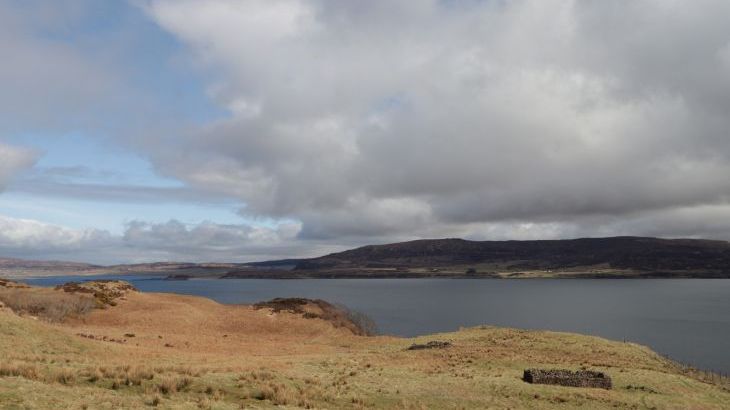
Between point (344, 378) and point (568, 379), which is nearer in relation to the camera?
point (344, 378)

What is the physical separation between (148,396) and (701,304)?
188 metres

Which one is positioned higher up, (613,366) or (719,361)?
(613,366)

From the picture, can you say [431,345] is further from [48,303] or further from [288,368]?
[48,303]

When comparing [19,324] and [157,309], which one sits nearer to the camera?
[19,324]

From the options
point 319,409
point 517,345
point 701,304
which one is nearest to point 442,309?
point 701,304

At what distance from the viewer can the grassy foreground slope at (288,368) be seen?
22.2 m

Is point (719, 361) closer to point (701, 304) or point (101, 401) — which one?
point (101, 401)

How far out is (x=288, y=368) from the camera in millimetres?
36250

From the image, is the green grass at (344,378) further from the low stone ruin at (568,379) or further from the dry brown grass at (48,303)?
the dry brown grass at (48,303)

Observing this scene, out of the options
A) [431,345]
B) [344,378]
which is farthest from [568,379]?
[431,345]

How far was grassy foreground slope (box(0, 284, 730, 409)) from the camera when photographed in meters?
22.2

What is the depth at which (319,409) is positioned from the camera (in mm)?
23562

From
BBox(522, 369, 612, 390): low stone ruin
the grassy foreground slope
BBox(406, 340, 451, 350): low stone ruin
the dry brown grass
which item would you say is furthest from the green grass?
the dry brown grass

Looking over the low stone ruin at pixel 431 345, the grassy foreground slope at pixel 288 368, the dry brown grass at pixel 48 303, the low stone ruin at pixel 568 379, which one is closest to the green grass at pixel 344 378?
the grassy foreground slope at pixel 288 368
